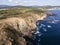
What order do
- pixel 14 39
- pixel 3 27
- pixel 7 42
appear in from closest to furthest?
pixel 7 42 < pixel 14 39 < pixel 3 27

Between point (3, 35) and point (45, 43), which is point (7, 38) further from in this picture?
point (45, 43)

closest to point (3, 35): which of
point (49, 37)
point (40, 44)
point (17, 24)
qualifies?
point (40, 44)

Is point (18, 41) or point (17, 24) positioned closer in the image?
point (18, 41)

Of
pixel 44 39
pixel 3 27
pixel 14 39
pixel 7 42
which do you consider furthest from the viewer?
pixel 44 39

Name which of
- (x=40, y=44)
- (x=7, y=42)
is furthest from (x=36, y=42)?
(x=7, y=42)

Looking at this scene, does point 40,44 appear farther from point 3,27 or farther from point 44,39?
point 3,27

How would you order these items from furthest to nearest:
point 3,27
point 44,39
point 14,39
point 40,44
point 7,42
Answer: point 44,39, point 40,44, point 3,27, point 14,39, point 7,42

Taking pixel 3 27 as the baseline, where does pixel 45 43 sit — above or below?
below

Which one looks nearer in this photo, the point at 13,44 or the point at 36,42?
the point at 13,44

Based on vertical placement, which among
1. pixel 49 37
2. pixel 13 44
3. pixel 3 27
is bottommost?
pixel 49 37
